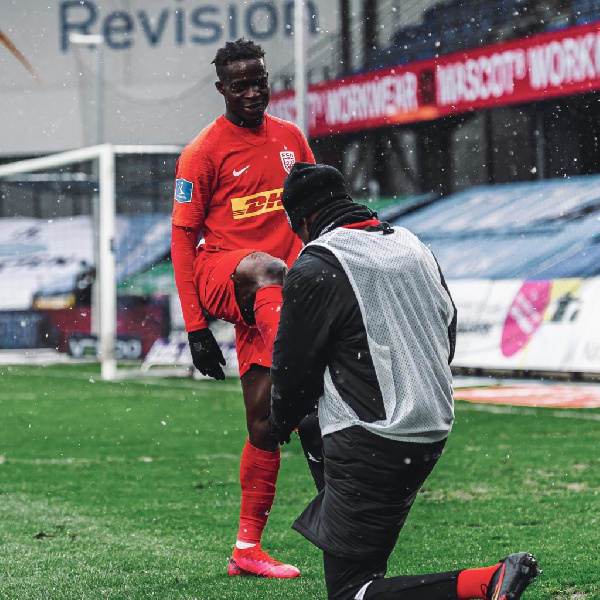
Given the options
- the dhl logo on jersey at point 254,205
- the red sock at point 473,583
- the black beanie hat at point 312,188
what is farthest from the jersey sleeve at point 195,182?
the red sock at point 473,583

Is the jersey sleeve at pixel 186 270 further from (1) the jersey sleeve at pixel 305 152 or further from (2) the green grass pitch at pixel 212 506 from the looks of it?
(2) the green grass pitch at pixel 212 506

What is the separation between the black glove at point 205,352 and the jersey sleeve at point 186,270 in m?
0.05

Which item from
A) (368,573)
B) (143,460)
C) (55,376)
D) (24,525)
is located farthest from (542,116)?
(368,573)

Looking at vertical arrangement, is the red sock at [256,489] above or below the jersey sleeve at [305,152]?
below

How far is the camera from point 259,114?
14.7 ft

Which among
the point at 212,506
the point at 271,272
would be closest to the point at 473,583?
the point at 271,272

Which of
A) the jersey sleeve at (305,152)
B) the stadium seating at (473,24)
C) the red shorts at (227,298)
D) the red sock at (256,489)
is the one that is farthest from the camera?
the stadium seating at (473,24)

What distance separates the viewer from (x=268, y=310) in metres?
4.14

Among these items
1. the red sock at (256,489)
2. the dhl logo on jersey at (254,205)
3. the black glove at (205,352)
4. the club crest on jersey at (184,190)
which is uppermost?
the club crest on jersey at (184,190)

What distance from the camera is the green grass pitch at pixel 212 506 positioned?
14.6 feet

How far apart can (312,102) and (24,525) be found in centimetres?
1732

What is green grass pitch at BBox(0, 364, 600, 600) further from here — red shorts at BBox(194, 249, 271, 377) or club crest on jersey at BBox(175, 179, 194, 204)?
club crest on jersey at BBox(175, 179, 194, 204)

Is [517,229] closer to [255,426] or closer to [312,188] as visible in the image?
[255,426]

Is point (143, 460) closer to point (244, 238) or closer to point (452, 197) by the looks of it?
point (244, 238)
